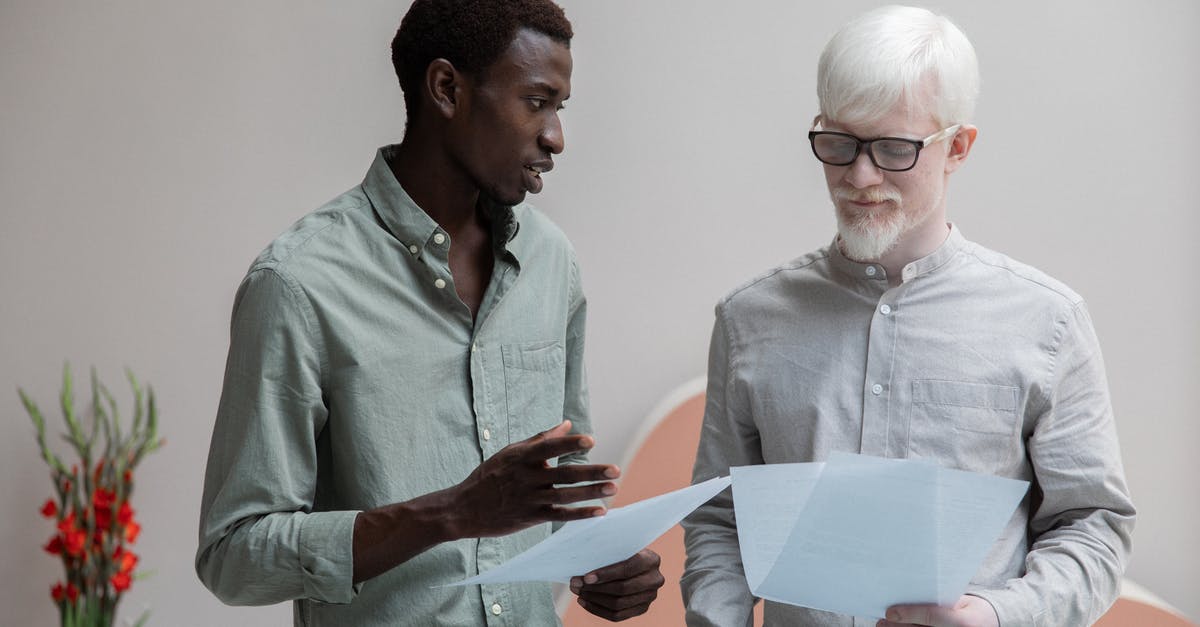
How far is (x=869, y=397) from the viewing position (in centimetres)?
131

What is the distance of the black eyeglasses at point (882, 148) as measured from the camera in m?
1.24

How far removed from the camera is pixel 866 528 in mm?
1057

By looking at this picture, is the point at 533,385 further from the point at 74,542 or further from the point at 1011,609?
the point at 74,542

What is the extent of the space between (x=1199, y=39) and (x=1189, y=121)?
0.53ft

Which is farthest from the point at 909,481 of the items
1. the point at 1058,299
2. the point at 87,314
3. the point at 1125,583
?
the point at 87,314

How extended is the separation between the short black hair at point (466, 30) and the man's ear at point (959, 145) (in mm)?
462

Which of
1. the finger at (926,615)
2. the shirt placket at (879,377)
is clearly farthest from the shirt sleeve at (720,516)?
the finger at (926,615)

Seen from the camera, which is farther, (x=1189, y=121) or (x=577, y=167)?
(x=577, y=167)

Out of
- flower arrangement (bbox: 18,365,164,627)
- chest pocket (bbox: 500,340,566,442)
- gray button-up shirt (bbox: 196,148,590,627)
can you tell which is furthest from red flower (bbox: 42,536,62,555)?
chest pocket (bbox: 500,340,566,442)

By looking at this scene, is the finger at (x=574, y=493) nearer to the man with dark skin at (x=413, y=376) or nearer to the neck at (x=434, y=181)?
the man with dark skin at (x=413, y=376)

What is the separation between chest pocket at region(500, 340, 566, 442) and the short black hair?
31 centimetres

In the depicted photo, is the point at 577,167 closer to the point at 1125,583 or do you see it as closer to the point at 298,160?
the point at 298,160

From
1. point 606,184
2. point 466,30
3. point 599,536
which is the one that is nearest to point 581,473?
point 599,536

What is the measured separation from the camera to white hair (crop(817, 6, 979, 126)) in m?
1.24
